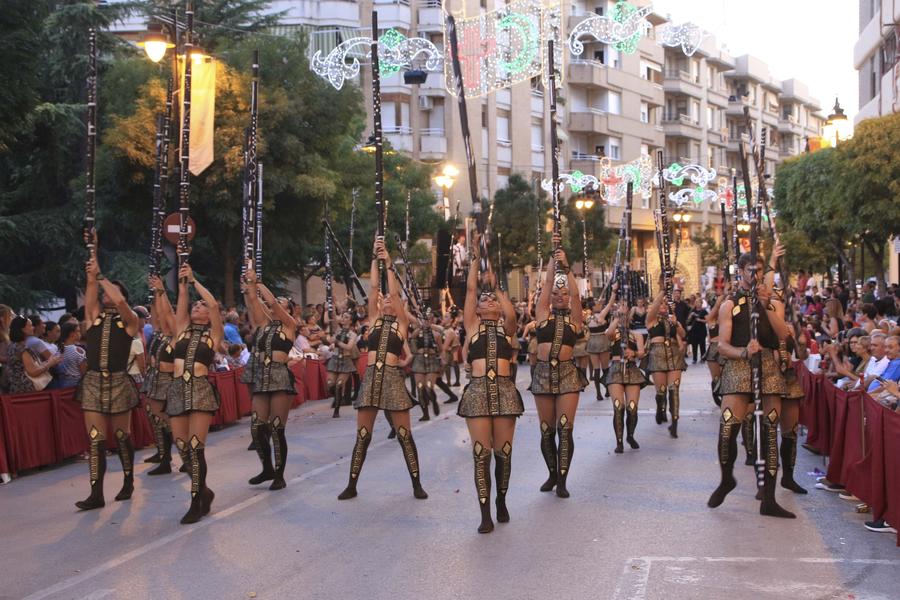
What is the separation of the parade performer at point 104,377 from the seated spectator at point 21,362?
10.2 ft

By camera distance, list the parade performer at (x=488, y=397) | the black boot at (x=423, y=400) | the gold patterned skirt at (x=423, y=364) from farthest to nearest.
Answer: the gold patterned skirt at (x=423, y=364) → the black boot at (x=423, y=400) → the parade performer at (x=488, y=397)

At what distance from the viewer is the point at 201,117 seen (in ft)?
51.3

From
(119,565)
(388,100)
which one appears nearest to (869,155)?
(119,565)

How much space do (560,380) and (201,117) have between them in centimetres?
756

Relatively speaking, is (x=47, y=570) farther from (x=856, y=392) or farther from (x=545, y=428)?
(x=856, y=392)

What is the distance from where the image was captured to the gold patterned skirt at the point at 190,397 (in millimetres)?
9609

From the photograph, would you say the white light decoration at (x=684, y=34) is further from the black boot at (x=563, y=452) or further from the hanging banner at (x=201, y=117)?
the black boot at (x=563, y=452)

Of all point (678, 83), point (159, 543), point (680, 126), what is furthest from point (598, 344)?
point (678, 83)

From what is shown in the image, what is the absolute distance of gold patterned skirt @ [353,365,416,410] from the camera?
10.4 metres

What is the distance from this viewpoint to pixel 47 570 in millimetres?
8047

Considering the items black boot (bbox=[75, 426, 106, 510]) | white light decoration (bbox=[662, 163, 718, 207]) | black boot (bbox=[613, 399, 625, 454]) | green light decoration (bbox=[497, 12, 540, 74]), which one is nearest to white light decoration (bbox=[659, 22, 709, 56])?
green light decoration (bbox=[497, 12, 540, 74])

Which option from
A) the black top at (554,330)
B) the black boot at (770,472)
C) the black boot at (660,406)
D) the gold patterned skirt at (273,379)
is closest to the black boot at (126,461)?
the gold patterned skirt at (273,379)

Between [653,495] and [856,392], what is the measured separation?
6.85ft

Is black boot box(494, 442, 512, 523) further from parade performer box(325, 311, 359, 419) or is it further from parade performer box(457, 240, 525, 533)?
parade performer box(325, 311, 359, 419)
